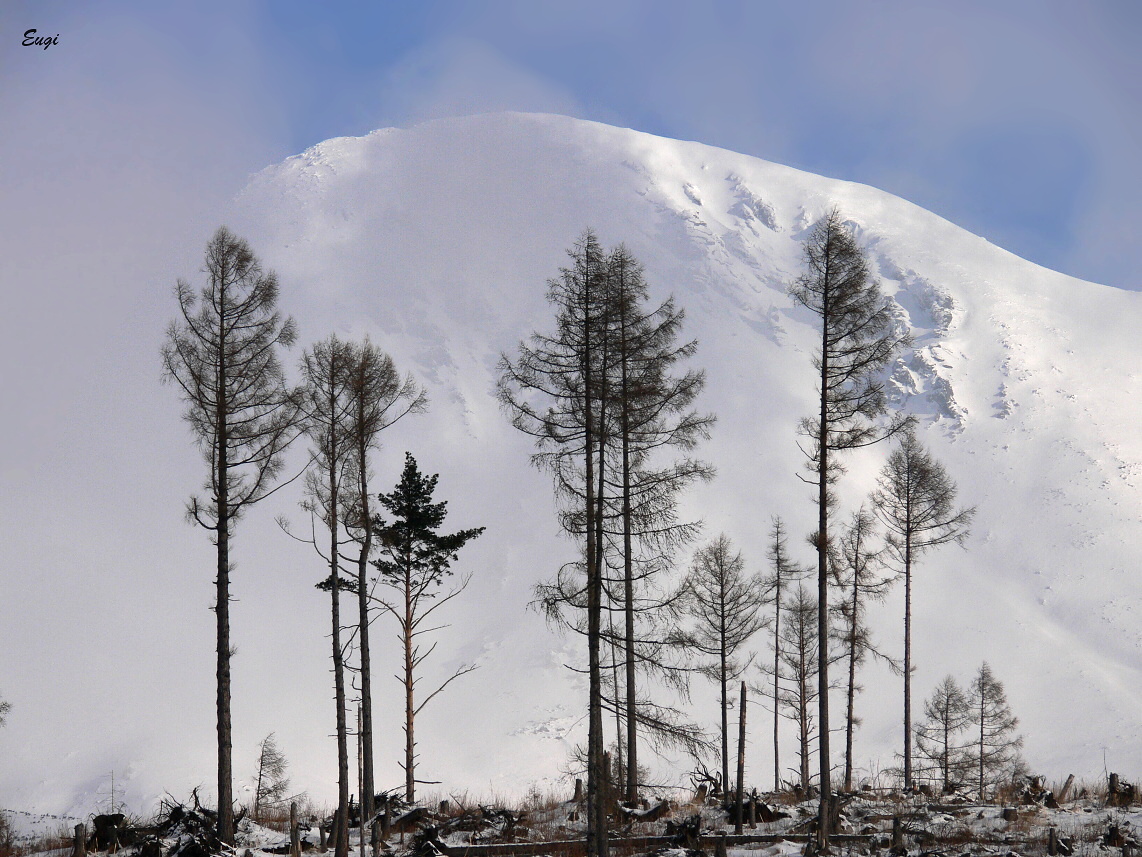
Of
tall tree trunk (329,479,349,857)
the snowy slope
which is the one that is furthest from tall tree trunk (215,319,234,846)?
the snowy slope

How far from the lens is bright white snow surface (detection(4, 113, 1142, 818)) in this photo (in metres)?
61.5

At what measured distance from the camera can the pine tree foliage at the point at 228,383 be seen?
16422 mm

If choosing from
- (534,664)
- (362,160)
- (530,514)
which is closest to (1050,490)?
(530,514)

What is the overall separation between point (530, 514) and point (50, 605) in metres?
44.3

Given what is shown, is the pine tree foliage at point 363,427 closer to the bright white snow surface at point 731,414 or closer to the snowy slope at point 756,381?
the bright white snow surface at point 731,414

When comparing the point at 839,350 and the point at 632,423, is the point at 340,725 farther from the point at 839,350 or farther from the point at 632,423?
the point at 839,350

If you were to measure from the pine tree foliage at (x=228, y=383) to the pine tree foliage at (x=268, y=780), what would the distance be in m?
8.08

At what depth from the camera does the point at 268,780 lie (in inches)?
1868

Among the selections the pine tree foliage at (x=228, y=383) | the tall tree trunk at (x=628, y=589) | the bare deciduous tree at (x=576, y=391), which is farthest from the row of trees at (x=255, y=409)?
the tall tree trunk at (x=628, y=589)

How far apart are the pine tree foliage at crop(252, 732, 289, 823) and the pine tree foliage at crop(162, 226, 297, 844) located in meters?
8.08

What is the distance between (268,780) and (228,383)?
3824 cm

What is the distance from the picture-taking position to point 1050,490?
102 m

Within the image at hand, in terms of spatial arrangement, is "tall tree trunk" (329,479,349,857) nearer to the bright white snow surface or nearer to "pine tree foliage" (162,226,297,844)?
"pine tree foliage" (162,226,297,844)

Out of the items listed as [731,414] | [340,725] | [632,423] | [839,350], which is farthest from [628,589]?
[731,414]
